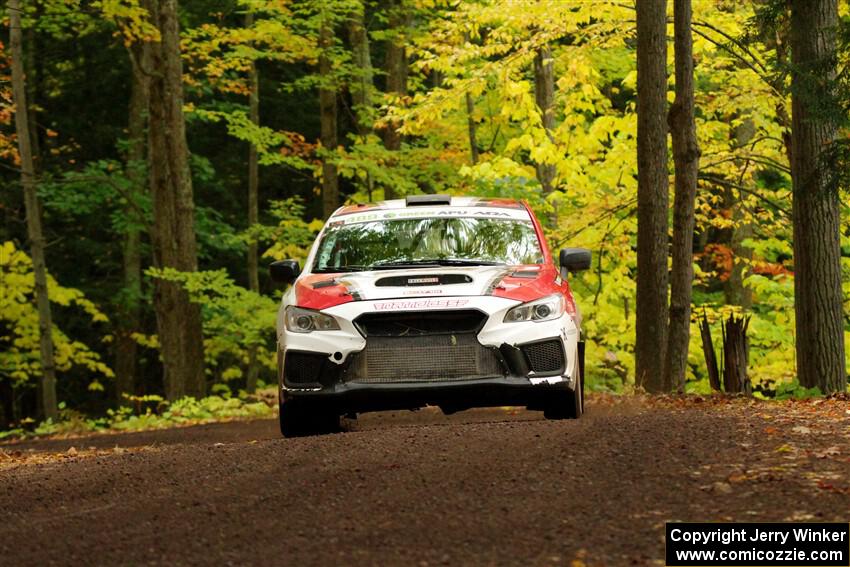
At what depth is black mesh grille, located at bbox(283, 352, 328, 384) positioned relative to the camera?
356 inches

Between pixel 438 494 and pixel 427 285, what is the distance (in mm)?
3061

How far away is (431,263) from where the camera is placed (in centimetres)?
986

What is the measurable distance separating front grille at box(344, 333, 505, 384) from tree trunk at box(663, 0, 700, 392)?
734cm

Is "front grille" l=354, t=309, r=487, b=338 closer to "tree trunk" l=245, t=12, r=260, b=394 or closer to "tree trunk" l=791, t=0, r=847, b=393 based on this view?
"tree trunk" l=791, t=0, r=847, b=393

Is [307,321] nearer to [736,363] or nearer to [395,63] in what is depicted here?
[736,363]

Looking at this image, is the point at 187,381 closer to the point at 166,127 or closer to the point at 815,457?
the point at 166,127

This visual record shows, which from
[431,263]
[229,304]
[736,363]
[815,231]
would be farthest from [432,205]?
[229,304]

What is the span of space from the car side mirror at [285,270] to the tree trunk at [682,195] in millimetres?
6905

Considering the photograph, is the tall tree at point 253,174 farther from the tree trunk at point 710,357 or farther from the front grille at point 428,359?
the front grille at point 428,359

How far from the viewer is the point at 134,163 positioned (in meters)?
30.6

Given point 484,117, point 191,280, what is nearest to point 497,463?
point 191,280

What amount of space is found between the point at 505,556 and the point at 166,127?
59.0ft

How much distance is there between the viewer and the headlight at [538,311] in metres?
8.98

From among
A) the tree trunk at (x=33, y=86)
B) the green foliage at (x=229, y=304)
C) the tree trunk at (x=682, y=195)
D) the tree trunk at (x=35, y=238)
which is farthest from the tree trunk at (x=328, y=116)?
the tree trunk at (x=682, y=195)
